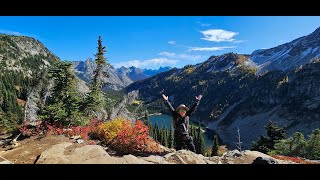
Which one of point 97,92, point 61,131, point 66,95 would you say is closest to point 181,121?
point 61,131

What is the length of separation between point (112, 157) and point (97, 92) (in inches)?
886

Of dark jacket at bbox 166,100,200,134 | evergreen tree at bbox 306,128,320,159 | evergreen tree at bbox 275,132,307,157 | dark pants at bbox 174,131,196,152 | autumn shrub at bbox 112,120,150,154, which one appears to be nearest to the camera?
dark jacket at bbox 166,100,200,134

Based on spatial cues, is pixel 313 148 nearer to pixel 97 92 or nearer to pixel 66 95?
pixel 97 92

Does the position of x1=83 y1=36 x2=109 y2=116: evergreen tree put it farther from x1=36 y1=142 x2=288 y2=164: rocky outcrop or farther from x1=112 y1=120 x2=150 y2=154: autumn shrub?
x1=36 y1=142 x2=288 y2=164: rocky outcrop

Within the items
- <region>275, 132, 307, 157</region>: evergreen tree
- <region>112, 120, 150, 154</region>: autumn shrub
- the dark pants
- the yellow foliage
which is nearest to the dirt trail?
the yellow foliage

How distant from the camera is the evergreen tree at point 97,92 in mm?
32969

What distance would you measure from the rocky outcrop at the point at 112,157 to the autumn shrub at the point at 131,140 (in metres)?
2.99

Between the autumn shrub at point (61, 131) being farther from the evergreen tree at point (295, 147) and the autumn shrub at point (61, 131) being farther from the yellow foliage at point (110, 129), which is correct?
the evergreen tree at point (295, 147)

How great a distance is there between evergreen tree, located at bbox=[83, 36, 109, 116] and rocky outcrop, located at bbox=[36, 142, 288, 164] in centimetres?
1626

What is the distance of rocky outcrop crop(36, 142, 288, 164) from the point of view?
13.5 meters

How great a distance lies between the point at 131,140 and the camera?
733 inches

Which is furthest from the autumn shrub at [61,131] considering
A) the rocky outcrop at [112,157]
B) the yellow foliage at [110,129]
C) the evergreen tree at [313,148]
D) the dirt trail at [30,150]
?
the evergreen tree at [313,148]
